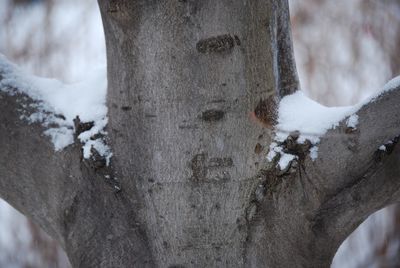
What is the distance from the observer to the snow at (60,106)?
104cm

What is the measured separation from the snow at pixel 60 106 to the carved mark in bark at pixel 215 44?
28 cm

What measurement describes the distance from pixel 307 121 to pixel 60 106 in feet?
1.75

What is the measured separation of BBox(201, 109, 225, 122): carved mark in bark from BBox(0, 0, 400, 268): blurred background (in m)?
2.52

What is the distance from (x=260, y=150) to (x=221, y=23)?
0.26 meters

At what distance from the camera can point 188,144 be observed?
0.97 meters

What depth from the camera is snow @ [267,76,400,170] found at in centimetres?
93

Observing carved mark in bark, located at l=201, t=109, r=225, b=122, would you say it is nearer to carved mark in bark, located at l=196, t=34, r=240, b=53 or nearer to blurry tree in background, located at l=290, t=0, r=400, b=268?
carved mark in bark, located at l=196, t=34, r=240, b=53

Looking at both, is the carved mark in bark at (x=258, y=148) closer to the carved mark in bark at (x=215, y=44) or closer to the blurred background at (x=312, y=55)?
the carved mark in bark at (x=215, y=44)

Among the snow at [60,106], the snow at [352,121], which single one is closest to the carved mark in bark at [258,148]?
the snow at [352,121]

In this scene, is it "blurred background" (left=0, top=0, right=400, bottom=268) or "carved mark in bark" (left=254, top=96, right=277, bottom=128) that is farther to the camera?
"blurred background" (left=0, top=0, right=400, bottom=268)

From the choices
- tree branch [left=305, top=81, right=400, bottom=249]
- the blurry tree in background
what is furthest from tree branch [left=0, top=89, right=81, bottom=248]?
the blurry tree in background

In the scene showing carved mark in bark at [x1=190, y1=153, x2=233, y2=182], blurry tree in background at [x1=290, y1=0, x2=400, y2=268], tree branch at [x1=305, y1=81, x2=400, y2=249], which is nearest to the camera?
tree branch at [x1=305, y1=81, x2=400, y2=249]

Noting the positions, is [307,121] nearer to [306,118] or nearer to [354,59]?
[306,118]

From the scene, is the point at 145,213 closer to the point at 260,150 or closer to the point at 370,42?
the point at 260,150
